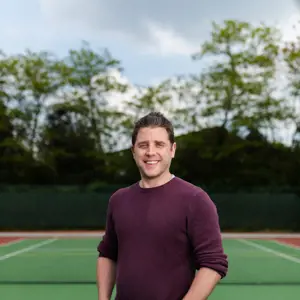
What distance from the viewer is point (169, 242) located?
2.44 metres

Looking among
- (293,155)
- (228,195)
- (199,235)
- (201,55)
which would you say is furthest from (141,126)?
(201,55)

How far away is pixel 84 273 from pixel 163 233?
10068mm

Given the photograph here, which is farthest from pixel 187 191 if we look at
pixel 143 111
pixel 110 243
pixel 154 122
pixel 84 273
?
pixel 143 111

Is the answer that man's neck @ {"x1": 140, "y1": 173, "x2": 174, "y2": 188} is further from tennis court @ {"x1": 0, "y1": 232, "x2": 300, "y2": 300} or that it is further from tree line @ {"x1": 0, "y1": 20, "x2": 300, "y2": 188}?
tree line @ {"x1": 0, "y1": 20, "x2": 300, "y2": 188}

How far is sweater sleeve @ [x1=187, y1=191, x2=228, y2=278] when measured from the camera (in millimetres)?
2398

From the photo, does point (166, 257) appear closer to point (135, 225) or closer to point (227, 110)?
point (135, 225)

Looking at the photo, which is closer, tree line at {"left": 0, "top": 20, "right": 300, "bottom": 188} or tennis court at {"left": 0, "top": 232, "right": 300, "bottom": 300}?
tennis court at {"left": 0, "top": 232, "right": 300, "bottom": 300}

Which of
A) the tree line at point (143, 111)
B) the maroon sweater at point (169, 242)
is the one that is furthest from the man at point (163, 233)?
the tree line at point (143, 111)

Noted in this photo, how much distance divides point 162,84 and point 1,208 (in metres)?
16.4

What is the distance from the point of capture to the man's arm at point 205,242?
94.0 inches

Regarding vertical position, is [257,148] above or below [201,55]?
below

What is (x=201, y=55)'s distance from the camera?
4219cm

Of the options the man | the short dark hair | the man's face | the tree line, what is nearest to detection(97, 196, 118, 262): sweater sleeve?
the man

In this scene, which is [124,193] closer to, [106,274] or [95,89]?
[106,274]
